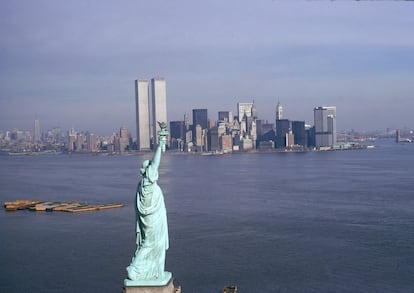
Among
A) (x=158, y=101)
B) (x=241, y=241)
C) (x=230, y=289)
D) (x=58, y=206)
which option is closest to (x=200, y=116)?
(x=158, y=101)

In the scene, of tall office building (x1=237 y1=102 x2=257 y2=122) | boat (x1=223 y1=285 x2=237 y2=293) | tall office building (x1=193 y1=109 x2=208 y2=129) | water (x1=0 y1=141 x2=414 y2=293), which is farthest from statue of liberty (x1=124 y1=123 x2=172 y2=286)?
tall office building (x1=237 y1=102 x2=257 y2=122)

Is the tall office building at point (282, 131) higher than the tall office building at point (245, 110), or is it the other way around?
the tall office building at point (245, 110)

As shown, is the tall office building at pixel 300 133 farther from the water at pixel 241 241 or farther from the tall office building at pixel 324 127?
the water at pixel 241 241

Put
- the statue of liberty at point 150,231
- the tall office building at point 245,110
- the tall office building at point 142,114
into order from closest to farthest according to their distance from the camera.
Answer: the statue of liberty at point 150,231 → the tall office building at point 142,114 → the tall office building at point 245,110

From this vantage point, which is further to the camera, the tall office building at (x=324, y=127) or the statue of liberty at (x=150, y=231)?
the tall office building at (x=324, y=127)

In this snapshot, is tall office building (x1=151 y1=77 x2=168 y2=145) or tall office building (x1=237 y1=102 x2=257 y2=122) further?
tall office building (x1=237 y1=102 x2=257 y2=122)

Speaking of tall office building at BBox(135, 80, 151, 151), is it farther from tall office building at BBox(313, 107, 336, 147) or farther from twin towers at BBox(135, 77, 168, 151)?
tall office building at BBox(313, 107, 336, 147)

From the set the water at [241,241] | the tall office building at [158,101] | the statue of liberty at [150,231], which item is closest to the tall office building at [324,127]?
the tall office building at [158,101]
